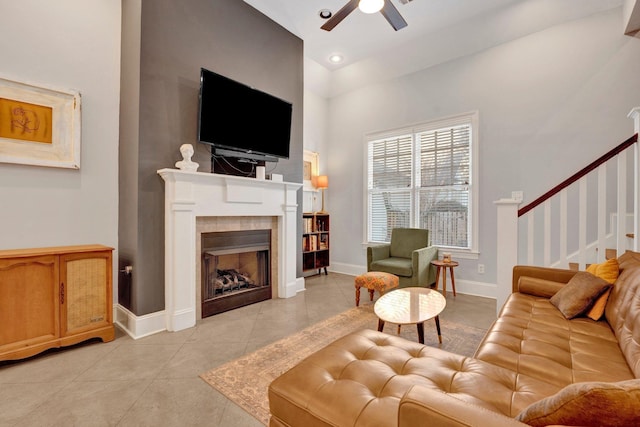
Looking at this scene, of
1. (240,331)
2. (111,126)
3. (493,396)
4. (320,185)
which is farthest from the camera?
(320,185)

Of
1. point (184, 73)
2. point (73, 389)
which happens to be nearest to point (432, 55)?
point (184, 73)

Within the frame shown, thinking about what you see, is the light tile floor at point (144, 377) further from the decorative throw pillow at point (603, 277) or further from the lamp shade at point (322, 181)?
the lamp shade at point (322, 181)

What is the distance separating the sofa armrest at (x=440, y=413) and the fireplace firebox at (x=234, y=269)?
8.86ft

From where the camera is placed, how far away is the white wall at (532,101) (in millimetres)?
Result: 3244

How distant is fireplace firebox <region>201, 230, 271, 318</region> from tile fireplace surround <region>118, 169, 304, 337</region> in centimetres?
10

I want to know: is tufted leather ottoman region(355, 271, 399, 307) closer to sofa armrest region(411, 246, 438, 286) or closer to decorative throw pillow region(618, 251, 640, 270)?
sofa armrest region(411, 246, 438, 286)

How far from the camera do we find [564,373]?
129 centimetres

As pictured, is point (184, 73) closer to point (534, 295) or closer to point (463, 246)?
point (534, 295)

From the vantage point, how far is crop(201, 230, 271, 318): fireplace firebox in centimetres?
316

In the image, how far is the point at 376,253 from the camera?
4074 millimetres

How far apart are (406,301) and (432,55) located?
11.9 feet

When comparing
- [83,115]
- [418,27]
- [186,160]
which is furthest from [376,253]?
[83,115]

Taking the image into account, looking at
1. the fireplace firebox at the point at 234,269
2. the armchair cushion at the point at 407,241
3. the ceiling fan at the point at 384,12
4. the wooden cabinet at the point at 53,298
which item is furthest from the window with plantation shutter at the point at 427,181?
the wooden cabinet at the point at 53,298

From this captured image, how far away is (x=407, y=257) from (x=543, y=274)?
1.89 metres
